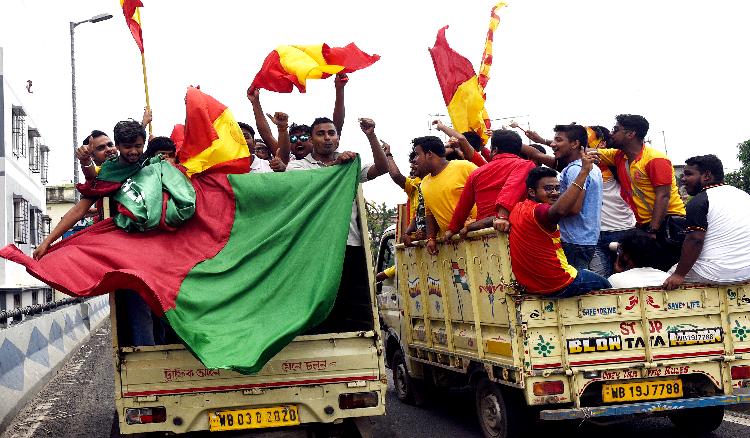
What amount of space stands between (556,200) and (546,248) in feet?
1.15

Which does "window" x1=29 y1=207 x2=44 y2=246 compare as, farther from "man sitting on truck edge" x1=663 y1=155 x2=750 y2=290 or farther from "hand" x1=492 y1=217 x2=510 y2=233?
"man sitting on truck edge" x1=663 y1=155 x2=750 y2=290

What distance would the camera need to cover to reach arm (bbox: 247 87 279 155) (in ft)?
26.2

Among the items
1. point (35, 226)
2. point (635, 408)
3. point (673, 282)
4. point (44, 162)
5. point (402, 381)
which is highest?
point (44, 162)

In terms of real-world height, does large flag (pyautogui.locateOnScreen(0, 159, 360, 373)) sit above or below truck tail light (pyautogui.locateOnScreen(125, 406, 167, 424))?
above

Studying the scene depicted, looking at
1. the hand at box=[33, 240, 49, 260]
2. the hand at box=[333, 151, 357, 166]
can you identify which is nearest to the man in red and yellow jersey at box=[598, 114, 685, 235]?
the hand at box=[333, 151, 357, 166]

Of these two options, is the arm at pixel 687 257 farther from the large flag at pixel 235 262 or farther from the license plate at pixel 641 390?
the large flag at pixel 235 262

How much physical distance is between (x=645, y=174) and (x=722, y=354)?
1792 millimetres

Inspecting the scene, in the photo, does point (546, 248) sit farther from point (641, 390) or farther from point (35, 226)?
point (35, 226)

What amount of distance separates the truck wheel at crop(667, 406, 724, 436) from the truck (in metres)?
2.76

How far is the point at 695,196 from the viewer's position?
7301 mm

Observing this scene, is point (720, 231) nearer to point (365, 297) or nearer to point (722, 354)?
point (722, 354)

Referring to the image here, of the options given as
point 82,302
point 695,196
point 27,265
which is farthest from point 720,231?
point 82,302

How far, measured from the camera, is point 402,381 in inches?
391

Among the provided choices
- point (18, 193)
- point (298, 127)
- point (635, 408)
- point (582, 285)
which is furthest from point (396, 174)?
point (18, 193)
